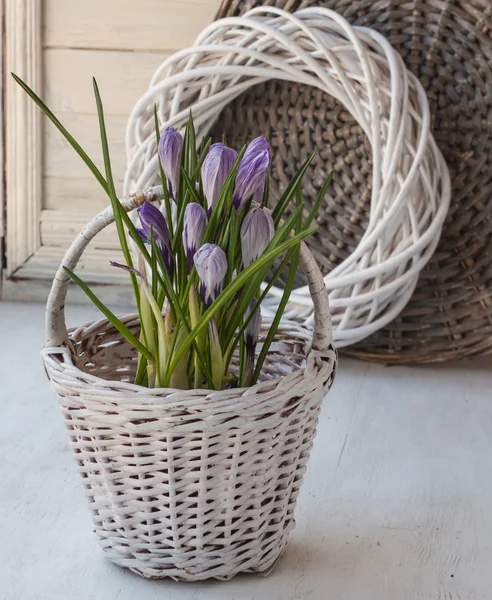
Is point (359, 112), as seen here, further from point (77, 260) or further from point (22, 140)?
point (22, 140)

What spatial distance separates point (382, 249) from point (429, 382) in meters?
0.23

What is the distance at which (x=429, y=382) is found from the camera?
4.02ft

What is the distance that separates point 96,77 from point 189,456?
1.00 meters

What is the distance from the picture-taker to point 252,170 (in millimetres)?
609

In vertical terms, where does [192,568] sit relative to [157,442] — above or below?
below

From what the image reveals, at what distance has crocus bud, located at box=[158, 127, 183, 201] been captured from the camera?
2.06 feet

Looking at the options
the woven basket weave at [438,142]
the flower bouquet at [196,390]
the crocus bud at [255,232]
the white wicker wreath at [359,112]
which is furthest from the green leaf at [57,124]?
the woven basket weave at [438,142]

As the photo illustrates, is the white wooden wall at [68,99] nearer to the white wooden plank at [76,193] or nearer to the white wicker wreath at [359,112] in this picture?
the white wooden plank at [76,193]

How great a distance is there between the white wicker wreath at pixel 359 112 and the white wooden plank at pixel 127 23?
0.67 ft

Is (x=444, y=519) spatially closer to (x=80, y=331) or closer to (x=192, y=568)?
(x=192, y=568)

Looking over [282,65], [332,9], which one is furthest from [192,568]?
[332,9]

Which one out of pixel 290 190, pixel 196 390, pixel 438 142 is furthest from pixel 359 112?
pixel 196 390

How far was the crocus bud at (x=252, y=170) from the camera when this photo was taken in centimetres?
61

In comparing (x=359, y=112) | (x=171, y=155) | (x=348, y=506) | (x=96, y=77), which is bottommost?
→ (x=348, y=506)
